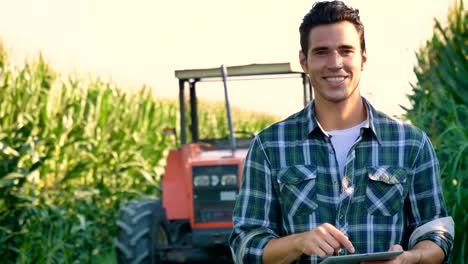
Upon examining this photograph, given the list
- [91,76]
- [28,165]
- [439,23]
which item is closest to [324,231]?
[439,23]

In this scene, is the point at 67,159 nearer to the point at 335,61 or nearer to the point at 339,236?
the point at 335,61

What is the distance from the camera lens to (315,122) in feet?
8.30

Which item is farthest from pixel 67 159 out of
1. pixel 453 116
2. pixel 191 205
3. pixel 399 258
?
pixel 399 258

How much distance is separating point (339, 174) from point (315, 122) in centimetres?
15

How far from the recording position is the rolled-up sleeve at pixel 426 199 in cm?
249

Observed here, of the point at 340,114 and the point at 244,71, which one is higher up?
the point at 244,71

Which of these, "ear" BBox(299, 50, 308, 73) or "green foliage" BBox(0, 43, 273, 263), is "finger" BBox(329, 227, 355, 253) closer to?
"ear" BBox(299, 50, 308, 73)

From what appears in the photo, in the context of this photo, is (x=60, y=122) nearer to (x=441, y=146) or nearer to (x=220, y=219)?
(x=220, y=219)

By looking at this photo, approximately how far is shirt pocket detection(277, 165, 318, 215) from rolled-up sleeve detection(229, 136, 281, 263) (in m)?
0.04

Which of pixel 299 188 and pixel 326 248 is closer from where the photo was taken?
pixel 326 248

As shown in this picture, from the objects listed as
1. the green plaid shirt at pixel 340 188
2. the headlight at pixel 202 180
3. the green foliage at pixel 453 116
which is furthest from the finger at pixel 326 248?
the headlight at pixel 202 180

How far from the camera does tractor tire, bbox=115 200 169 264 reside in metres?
7.88

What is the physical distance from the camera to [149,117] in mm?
14250

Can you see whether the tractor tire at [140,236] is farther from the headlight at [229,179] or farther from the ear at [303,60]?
the ear at [303,60]
